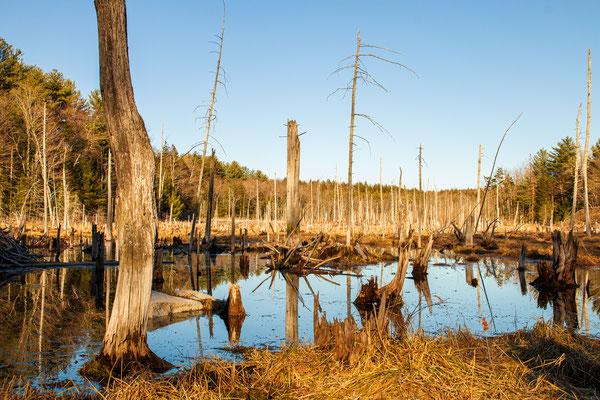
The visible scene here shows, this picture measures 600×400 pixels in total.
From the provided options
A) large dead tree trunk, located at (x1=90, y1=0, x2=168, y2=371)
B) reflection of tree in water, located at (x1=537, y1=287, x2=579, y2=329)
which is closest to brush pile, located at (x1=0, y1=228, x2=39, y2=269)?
large dead tree trunk, located at (x1=90, y1=0, x2=168, y2=371)

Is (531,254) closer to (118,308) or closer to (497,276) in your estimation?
(497,276)

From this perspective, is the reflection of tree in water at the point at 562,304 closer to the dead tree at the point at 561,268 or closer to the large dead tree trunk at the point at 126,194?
the dead tree at the point at 561,268

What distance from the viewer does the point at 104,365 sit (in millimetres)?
4965

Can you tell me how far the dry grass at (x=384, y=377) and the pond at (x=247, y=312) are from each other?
0.47m

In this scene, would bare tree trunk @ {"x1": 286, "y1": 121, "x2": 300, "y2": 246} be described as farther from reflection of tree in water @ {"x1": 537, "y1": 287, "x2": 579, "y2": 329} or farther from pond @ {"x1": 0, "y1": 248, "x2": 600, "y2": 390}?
reflection of tree in water @ {"x1": 537, "y1": 287, "x2": 579, "y2": 329}

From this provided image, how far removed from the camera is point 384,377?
3936 mm

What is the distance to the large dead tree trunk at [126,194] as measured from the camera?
5051mm

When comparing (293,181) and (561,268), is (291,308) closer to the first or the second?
(293,181)

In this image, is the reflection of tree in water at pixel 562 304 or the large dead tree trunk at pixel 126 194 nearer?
the large dead tree trunk at pixel 126 194

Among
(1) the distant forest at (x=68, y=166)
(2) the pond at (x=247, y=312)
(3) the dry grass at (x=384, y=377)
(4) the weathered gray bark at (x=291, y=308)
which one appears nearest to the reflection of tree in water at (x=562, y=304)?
(2) the pond at (x=247, y=312)

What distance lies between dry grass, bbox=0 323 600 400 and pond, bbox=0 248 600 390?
0.47 m

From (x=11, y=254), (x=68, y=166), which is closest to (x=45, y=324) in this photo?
(x=11, y=254)

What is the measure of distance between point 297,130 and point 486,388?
12.5m

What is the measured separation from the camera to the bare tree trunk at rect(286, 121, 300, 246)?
1541 centimetres
